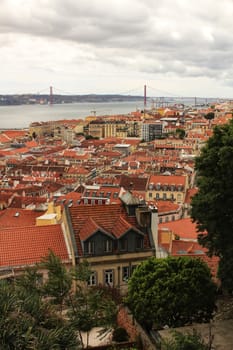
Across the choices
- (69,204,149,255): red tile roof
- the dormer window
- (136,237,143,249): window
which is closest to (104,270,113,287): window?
the dormer window

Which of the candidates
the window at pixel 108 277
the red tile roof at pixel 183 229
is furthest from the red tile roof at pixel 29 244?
the red tile roof at pixel 183 229

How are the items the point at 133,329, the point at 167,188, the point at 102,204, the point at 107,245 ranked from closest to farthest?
the point at 133,329 < the point at 107,245 < the point at 102,204 < the point at 167,188

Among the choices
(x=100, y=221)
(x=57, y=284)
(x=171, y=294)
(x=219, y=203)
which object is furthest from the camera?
(x=100, y=221)

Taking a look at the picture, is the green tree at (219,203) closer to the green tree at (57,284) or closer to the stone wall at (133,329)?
the stone wall at (133,329)

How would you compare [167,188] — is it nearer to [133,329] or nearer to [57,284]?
[133,329]

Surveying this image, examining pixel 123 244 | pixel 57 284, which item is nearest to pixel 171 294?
pixel 57 284

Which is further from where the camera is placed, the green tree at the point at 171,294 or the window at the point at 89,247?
the window at the point at 89,247
